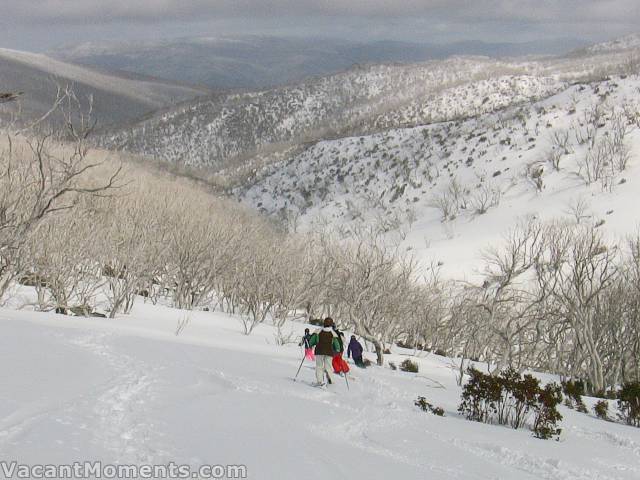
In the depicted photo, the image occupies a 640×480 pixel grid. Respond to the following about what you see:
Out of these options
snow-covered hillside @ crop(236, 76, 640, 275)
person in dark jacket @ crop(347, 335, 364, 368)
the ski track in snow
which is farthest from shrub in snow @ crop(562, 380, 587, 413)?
snow-covered hillside @ crop(236, 76, 640, 275)

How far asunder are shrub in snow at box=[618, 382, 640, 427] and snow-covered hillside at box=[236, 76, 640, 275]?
88.9ft

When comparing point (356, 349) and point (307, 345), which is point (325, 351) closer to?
point (307, 345)

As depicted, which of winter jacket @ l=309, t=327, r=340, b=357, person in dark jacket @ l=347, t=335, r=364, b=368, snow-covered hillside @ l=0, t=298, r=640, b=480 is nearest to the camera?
snow-covered hillside @ l=0, t=298, r=640, b=480

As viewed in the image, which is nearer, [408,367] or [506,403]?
[506,403]

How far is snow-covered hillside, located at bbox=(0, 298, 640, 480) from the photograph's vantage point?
274 inches

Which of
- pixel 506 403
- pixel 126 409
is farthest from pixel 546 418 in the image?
pixel 126 409

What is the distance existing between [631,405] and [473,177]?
1754 inches

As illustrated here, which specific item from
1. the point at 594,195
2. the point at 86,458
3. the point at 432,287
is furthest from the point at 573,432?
the point at 594,195

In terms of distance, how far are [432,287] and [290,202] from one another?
39.2m

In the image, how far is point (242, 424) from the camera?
884 centimetres

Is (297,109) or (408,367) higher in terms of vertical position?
(297,109)

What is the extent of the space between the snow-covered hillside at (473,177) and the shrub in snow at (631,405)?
27101 mm

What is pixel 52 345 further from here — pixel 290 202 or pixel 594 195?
pixel 290 202

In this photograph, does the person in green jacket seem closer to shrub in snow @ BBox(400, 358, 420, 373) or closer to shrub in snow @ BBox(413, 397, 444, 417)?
shrub in snow @ BBox(413, 397, 444, 417)
